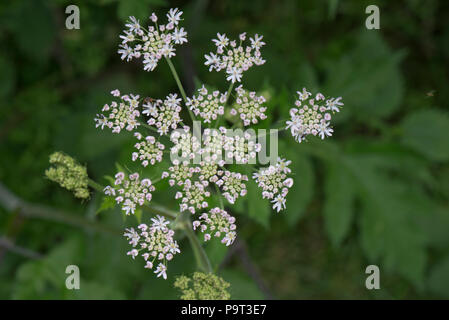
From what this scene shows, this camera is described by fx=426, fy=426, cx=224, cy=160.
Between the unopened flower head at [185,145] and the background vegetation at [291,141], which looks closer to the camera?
the unopened flower head at [185,145]

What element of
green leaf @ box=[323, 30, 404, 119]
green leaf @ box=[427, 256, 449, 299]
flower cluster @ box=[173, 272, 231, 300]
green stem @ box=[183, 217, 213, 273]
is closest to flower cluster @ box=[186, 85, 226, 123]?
green stem @ box=[183, 217, 213, 273]

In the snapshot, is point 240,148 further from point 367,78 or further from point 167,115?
point 367,78

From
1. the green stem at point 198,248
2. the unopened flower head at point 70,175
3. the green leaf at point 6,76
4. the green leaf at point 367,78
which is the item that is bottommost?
the green stem at point 198,248

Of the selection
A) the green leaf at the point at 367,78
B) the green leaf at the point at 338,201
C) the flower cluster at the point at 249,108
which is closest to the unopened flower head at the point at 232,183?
the flower cluster at the point at 249,108

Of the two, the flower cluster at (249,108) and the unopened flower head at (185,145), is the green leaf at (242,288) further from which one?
the flower cluster at (249,108)

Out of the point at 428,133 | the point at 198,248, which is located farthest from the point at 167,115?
the point at 428,133
